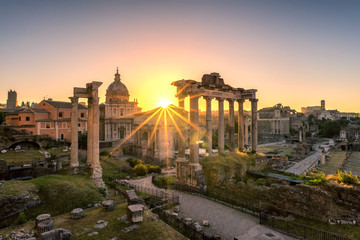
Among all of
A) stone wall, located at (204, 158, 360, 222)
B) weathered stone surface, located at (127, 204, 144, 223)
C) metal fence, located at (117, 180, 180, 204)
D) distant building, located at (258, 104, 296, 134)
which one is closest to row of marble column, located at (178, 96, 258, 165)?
metal fence, located at (117, 180, 180, 204)

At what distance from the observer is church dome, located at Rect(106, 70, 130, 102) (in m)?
56.1

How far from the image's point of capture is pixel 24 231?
8.99 metres

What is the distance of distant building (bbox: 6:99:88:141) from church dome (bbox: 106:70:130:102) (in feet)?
36.2

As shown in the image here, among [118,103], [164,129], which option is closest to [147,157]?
[164,129]

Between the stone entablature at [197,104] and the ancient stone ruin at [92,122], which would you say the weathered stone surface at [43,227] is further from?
the stone entablature at [197,104]

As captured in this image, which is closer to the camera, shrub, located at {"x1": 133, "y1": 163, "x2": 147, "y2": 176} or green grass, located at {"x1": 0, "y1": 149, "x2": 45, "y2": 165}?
green grass, located at {"x1": 0, "y1": 149, "x2": 45, "y2": 165}

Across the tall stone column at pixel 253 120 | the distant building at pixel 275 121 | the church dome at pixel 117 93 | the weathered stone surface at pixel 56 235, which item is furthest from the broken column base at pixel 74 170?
the distant building at pixel 275 121

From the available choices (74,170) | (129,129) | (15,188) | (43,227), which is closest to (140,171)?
(74,170)

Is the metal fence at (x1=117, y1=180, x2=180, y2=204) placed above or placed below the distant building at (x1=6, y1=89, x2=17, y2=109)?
below

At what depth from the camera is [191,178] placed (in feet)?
55.2

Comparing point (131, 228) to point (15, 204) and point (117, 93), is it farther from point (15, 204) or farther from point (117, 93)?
point (117, 93)

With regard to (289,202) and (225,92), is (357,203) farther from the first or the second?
(225,92)

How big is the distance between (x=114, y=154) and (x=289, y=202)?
3436 centimetres

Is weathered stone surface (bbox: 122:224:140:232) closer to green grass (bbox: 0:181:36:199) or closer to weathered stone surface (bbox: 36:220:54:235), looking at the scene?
weathered stone surface (bbox: 36:220:54:235)
